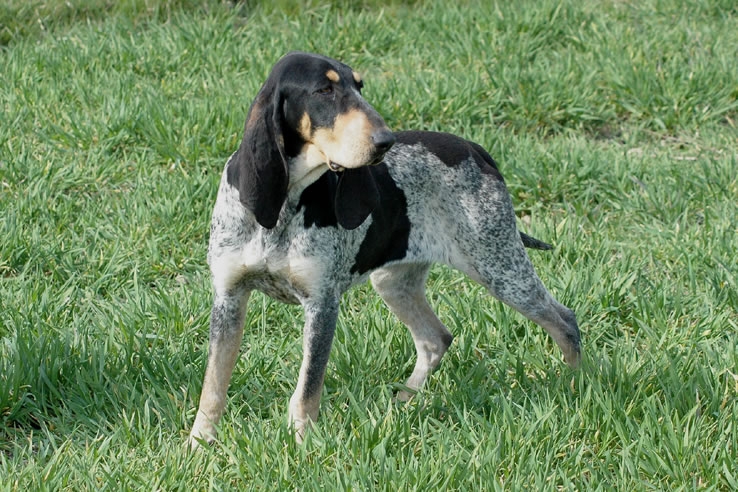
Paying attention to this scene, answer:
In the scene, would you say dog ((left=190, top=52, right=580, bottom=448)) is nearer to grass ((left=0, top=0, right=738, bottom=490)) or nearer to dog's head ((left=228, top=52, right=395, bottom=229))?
dog's head ((left=228, top=52, right=395, bottom=229))

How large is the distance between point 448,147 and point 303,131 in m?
0.98

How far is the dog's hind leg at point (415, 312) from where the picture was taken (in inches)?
183

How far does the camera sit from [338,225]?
13.1 ft

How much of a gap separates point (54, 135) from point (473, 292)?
2.99 meters

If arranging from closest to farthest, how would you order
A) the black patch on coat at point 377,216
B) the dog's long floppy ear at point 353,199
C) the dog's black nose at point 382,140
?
the dog's black nose at point 382,140
the dog's long floppy ear at point 353,199
the black patch on coat at point 377,216

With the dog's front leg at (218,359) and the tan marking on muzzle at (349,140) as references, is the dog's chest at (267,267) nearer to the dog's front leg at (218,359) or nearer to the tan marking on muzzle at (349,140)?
the dog's front leg at (218,359)

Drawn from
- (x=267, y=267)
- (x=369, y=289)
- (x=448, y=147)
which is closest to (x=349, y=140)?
(x=267, y=267)

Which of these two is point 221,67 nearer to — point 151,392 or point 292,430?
point 151,392

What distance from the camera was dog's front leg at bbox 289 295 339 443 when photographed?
13.1 ft

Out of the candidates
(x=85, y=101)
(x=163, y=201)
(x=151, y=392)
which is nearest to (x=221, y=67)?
(x=85, y=101)

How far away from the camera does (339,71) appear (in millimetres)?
3641

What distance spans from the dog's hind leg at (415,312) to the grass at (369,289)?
0.26 feet

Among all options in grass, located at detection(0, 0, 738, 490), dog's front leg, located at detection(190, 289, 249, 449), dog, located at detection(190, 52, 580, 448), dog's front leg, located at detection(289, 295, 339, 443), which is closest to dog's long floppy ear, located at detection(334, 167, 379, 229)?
dog, located at detection(190, 52, 580, 448)

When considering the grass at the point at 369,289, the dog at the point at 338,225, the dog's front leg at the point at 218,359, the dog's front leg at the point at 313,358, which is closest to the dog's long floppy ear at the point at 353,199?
the dog at the point at 338,225
